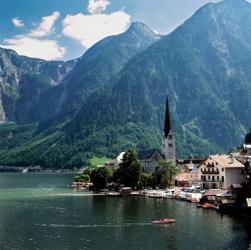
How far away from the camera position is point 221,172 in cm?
16350

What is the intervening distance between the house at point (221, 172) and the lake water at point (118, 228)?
848 inches

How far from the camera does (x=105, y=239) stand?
292 ft

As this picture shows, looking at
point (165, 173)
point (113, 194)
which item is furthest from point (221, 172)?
point (113, 194)

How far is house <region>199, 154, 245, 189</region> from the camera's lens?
517ft

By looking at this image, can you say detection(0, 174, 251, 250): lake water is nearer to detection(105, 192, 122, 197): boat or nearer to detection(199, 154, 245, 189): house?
detection(199, 154, 245, 189): house

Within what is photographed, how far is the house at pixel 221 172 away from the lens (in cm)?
15750

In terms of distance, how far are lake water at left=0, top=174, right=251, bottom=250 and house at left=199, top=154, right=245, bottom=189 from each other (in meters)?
21.5

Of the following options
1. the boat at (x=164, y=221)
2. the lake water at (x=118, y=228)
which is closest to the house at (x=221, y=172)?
the lake water at (x=118, y=228)

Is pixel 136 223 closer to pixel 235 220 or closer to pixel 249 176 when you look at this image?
pixel 235 220

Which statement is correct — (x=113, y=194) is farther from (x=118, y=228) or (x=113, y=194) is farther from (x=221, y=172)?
(x=118, y=228)

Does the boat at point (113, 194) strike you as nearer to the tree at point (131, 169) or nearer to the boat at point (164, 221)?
the tree at point (131, 169)

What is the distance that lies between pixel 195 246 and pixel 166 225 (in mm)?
21657

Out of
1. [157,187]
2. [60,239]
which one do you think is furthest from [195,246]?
[157,187]

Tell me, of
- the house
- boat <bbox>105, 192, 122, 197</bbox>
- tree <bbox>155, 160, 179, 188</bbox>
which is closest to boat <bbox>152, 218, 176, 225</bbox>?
the house
